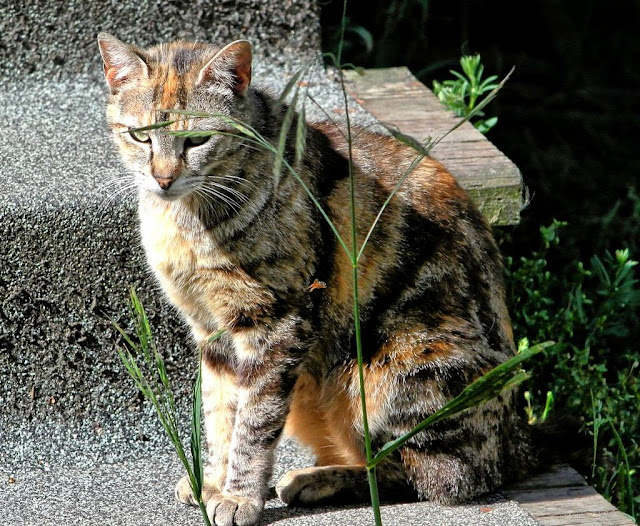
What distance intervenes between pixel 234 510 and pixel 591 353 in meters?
2.05

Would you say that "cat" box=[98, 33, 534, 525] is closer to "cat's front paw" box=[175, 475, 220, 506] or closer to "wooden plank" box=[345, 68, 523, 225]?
"cat's front paw" box=[175, 475, 220, 506]

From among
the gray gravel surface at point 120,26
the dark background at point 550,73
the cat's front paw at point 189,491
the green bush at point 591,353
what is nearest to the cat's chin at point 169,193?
the cat's front paw at point 189,491

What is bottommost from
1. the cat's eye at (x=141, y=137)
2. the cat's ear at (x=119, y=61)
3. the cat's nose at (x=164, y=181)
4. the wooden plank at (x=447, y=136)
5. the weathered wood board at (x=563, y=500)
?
the weathered wood board at (x=563, y=500)

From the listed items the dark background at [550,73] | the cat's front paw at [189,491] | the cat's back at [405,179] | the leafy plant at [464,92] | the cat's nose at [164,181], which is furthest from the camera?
the dark background at [550,73]

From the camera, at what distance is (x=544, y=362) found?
3.94 meters

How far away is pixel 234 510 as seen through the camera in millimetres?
2904

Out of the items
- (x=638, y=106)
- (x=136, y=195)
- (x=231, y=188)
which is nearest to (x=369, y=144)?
(x=231, y=188)

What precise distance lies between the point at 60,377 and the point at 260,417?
86 cm

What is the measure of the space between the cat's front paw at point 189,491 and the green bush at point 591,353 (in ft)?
4.02

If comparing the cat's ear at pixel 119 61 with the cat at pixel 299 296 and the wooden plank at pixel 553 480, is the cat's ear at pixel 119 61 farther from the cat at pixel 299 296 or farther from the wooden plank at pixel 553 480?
the wooden plank at pixel 553 480

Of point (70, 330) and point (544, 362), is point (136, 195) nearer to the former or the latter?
point (70, 330)

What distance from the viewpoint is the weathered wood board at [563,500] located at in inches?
116

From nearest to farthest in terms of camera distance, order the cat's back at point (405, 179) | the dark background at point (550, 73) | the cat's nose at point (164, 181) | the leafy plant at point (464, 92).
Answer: the cat's nose at point (164, 181) → the cat's back at point (405, 179) → the leafy plant at point (464, 92) → the dark background at point (550, 73)

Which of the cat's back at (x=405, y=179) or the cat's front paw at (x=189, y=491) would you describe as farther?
the cat's back at (x=405, y=179)
